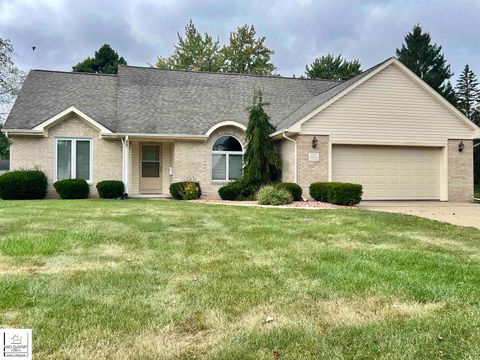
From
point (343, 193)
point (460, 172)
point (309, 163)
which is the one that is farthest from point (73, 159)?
point (460, 172)

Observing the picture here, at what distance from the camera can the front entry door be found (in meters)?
18.7

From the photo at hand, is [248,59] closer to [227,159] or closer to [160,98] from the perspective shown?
[160,98]

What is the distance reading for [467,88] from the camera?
44469mm

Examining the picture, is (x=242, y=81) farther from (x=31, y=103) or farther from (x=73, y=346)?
(x=73, y=346)

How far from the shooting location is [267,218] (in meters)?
9.52

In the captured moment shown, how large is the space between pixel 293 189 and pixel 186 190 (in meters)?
4.47

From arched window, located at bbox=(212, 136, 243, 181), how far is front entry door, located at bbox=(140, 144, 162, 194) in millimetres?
2850

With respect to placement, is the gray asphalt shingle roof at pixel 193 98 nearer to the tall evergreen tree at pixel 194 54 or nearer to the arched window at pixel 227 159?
the arched window at pixel 227 159

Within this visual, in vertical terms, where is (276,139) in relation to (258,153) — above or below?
above

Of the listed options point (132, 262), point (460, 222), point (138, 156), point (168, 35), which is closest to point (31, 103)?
point (138, 156)

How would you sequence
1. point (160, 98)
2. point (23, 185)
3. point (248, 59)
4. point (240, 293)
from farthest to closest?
point (248, 59) < point (160, 98) < point (23, 185) < point (240, 293)

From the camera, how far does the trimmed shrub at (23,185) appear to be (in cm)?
1525

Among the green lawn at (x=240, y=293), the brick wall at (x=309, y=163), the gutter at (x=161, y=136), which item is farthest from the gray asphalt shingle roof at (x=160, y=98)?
the green lawn at (x=240, y=293)

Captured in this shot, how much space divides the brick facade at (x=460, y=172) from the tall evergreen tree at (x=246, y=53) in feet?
92.5
